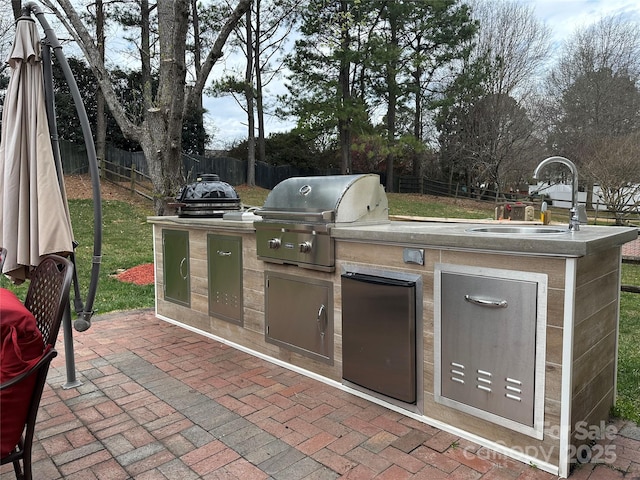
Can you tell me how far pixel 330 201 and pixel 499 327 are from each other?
1.25 meters

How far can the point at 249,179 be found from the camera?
18.4 m

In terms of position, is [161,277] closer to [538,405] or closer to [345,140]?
[538,405]

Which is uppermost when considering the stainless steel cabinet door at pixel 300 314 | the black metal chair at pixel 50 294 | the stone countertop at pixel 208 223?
the stone countertop at pixel 208 223

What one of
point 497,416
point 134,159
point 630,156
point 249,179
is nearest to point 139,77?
point 134,159

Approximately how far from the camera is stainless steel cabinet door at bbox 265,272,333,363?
2949mm

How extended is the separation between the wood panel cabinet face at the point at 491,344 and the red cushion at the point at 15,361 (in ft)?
5.62

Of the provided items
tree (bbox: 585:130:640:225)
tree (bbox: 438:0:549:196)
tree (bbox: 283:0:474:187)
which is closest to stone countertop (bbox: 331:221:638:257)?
tree (bbox: 585:130:640:225)

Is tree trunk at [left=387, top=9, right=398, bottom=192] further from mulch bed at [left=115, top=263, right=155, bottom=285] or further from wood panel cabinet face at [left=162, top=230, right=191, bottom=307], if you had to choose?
wood panel cabinet face at [left=162, top=230, right=191, bottom=307]

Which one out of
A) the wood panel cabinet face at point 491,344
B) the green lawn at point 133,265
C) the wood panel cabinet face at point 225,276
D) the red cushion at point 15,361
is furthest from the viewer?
the wood panel cabinet face at point 225,276

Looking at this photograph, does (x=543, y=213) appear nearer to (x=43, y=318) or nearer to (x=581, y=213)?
(x=581, y=213)

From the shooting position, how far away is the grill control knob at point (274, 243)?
3.14m

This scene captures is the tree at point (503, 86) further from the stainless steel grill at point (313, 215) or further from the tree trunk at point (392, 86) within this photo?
the stainless steel grill at point (313, 215)

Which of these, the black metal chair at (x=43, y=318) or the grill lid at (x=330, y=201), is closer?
the black metal chair at (x=43, y=318)

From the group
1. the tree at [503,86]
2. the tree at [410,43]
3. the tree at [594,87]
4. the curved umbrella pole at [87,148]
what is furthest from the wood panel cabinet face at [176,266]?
the tree at [594,87]
